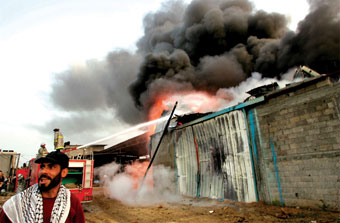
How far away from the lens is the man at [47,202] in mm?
1688

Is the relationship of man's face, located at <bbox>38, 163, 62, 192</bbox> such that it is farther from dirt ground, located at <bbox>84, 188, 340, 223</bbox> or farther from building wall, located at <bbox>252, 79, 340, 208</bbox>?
building wall, located at <bbox>252, 79, 340, 208</bbox>

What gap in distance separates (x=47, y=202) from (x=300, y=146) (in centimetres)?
698

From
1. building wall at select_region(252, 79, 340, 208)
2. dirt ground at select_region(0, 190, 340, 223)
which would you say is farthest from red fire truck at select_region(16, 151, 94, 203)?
building wall at select_region(252, 79, 340, 208)

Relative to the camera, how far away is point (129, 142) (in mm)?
20734

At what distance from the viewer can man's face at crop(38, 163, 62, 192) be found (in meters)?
1.85

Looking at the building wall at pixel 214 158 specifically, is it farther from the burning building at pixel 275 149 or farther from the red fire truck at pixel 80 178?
the red fire truck at pixel 80 178

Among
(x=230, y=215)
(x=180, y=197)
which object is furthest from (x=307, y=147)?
(x=180, y=197)

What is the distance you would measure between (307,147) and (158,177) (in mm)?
8090

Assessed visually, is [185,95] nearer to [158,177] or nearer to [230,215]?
[158,177]

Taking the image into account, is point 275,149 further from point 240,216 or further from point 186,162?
point 186,162

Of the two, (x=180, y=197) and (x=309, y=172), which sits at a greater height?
(x=309, y=172)

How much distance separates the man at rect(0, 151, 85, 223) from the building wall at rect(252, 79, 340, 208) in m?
6.59

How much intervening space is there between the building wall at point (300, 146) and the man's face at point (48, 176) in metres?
6.76

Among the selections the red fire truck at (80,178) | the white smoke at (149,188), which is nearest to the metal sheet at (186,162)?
the white smoke at (149,188)
